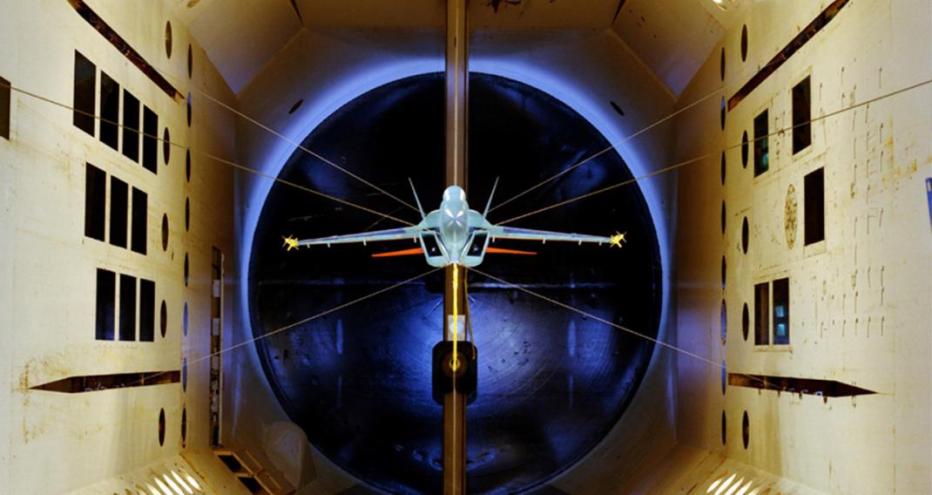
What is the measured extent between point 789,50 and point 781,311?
231 centimetres

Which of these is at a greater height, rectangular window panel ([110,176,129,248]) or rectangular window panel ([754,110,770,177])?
rectangular window panel ([754,110,770,177])

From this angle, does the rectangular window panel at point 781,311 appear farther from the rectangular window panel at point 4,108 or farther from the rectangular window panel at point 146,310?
the rectangular window panel at point 4,108

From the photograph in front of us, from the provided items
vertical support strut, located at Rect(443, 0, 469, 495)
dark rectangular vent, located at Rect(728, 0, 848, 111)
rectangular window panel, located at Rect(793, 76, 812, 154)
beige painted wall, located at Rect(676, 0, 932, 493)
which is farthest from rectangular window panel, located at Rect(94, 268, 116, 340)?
dark rectangular vent, located at Rect(728, 0, 848, 111)

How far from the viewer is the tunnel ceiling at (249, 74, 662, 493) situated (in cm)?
1537

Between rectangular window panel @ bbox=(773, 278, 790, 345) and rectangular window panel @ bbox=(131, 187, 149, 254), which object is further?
rectangular window panel @ bbox=(131, 187, 149, 254)

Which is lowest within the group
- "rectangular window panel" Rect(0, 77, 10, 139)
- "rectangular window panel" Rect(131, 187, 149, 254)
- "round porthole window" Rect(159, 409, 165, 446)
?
"round porthole window" Rect(159, 409, 165, 446)

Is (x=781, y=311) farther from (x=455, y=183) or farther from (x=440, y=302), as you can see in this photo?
(x=440, y=302)

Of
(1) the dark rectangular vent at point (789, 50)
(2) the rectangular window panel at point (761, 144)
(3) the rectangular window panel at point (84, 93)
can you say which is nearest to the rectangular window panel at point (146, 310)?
(3) the rectangular window panel at point (84, 93)

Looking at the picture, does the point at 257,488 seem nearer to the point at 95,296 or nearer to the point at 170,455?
the point at 170,455

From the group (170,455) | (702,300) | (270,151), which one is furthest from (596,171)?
(170,455)

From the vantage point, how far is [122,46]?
8695 mm

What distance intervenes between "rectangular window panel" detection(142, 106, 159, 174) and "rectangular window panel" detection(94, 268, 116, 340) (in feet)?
4.76

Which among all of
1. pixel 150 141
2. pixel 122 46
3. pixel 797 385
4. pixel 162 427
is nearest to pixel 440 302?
pixel 162 427

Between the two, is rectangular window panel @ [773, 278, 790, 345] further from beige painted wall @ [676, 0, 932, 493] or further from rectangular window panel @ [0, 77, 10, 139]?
rectangular window panel @ [0, 77, 10, 139]
